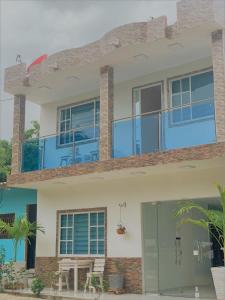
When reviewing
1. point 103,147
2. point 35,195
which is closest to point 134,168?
point 103,147

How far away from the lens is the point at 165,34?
41.5ft

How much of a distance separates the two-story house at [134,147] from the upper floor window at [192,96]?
0.11 ft

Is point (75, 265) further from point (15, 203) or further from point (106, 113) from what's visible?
point (15, 203)

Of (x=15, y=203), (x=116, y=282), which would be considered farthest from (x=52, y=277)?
(x=15, y=203)

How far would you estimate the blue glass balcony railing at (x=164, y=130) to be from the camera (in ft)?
40.2

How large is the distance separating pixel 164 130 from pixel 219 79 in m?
2.01

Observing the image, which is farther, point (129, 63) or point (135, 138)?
point (129, 63)

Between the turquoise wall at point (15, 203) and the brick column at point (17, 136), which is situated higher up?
the brick column at point (17, 136)

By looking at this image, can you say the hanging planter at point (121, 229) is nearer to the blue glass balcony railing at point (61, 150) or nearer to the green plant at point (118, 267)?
the green plant at point (118, 267)

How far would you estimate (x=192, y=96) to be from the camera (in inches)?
565

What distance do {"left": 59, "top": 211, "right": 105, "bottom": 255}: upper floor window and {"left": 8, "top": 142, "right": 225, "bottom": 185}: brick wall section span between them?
189cm

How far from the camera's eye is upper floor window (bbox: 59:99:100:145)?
16.0m

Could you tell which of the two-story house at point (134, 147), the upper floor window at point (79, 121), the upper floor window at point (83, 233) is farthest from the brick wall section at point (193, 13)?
the upper floor window at point (83, 233)

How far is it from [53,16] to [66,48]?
2433 millimetres
